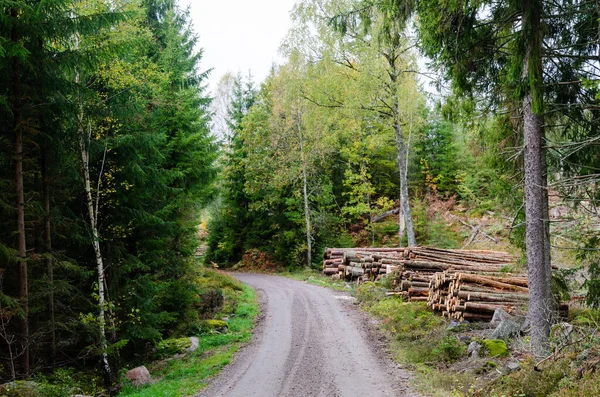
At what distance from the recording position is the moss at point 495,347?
340 inches

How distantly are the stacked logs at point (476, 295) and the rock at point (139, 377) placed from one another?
9037mm

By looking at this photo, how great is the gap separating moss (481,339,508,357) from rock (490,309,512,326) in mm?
1927

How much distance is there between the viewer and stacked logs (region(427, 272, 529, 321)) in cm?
1158

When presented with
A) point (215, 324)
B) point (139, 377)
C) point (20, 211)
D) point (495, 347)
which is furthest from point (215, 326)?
point (495, 347)

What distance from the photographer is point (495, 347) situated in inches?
345

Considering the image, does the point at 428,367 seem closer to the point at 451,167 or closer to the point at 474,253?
the point at 474,253

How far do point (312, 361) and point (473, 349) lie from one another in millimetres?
3909

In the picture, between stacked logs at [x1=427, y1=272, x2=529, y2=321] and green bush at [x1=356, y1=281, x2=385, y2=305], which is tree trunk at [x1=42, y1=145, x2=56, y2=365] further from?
stacked logs at [x1=427, y1=272, x2=529, y2=321]

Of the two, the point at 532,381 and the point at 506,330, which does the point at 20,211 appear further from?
the point at 506,330

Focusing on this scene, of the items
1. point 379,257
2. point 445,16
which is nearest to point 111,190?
point 445,16

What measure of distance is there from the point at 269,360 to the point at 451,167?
2471cm

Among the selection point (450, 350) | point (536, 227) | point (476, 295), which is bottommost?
point (450, 350)

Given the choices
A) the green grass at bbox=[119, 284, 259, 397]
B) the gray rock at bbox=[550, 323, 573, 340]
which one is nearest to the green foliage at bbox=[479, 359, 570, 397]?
the gray rock at bbox=[550, 323, 573, 340]

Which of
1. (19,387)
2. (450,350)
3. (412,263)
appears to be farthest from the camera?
(412,263)
